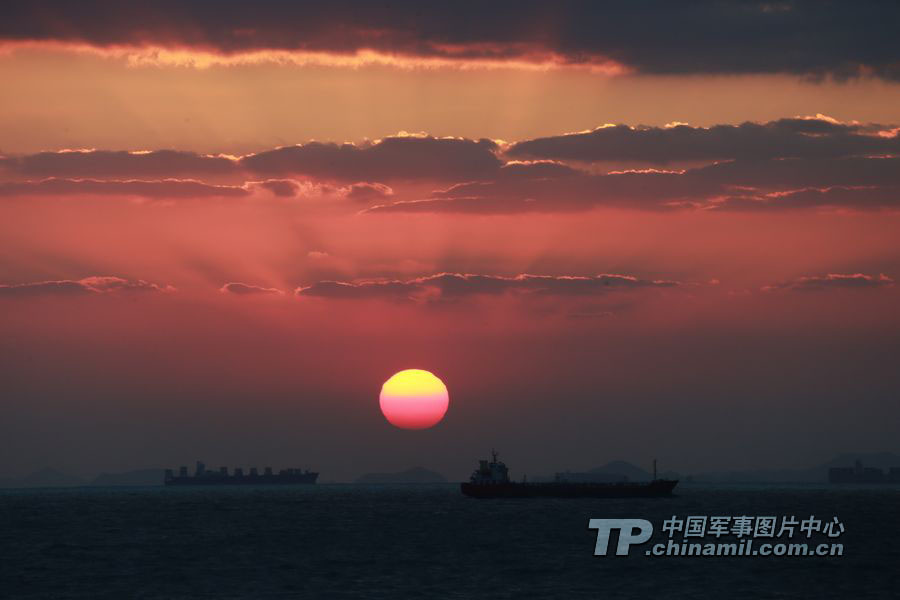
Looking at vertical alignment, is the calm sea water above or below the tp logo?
below

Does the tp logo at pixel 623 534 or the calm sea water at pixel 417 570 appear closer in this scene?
the calm sea water at pixel 417 570

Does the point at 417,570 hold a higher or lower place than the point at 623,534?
lower

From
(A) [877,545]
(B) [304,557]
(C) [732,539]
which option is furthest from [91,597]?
(A) [877,545]

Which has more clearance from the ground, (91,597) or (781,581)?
(781,581)

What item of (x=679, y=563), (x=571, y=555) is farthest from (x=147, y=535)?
(x=679, y=563)

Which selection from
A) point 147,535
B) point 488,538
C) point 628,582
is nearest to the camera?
point 628,582

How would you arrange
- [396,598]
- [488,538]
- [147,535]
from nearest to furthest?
1. [396,598]
2. [488,538]
3. [147,535]

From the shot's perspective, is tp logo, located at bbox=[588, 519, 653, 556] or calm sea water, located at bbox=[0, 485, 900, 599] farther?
tp logo, located at bbox=[588, 519, 653, 556]

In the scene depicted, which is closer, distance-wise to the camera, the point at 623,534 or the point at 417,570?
the point at 417,570

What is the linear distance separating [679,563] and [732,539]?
3528 centimetres

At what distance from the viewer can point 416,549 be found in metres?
152

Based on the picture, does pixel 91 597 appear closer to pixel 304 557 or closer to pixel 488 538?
pixel 304 557

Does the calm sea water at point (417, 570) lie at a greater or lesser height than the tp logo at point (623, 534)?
lesser

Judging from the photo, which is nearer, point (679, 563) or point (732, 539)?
point (679, 563)
